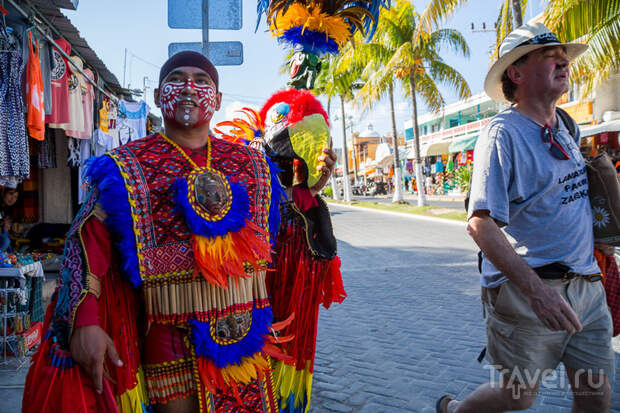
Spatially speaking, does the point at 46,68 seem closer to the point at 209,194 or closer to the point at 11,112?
the point at 11,112

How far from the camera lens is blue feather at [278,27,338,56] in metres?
2.90

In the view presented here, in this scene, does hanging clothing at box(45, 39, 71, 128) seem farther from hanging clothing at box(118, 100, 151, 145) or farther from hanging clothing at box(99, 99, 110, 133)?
hanging clothing at box(118, 100, 151, 145)

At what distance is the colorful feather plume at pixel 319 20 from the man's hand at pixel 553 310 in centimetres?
195

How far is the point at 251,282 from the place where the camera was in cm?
205

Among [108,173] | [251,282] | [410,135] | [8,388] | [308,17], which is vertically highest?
[410,135]

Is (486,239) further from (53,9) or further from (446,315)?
(53,9)

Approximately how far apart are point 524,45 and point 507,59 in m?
0.11

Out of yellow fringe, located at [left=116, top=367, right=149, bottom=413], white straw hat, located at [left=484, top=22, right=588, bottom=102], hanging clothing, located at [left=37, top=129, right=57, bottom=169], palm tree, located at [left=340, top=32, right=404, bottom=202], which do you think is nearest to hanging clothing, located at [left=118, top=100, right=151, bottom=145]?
hanging clothing, located at [left=37, top=129, right=57, bottom=169]

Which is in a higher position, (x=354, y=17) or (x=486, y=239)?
(x=354, y=17)

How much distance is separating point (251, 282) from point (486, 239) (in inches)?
41.1

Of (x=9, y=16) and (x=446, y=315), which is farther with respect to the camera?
(x=446, y=315)

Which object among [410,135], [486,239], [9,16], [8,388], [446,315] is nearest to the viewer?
[486,239]

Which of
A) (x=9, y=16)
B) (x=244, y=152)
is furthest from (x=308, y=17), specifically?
(x=9, y=16)

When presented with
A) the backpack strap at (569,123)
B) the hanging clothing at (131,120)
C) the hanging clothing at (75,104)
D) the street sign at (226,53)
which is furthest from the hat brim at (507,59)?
the hanging clothing at (131,120)
